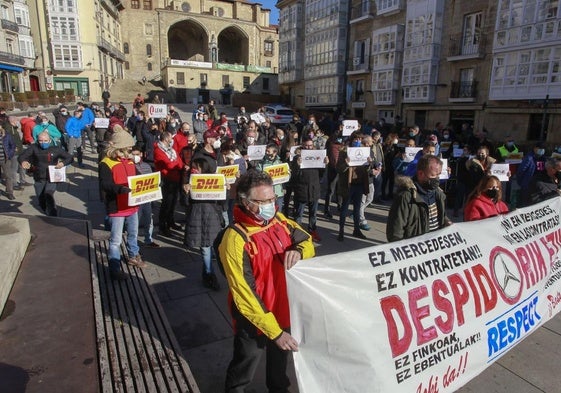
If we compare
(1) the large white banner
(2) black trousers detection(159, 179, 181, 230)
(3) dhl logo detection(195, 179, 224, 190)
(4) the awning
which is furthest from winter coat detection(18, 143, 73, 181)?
(4) the awning

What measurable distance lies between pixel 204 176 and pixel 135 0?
230 feet

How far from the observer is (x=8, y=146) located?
362 inches

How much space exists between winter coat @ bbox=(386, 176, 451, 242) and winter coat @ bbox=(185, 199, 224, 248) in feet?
7.25

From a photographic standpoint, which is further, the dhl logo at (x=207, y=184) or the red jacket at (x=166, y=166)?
the red jacket at (x=166, y=166)

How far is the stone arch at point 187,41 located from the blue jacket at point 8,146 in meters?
63.1

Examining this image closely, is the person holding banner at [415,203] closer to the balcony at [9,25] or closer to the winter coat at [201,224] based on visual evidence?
the winter coat at [201,224]

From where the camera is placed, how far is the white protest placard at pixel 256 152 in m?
7.44

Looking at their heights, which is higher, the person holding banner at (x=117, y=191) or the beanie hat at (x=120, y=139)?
the beanie hat at (x=120, y=139)

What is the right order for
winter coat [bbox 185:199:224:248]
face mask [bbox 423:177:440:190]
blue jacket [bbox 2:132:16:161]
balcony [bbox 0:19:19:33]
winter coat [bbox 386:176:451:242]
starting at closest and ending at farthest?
1. winter coat [bbox 386:176:451:242]
2. face mask [bbox 423:177:440:190]
3. winter coat [bbox 185:199:224:248]
4. blue jacket [bbox 2:132:16:161]
5. balcony [bbox 0:19:19:33]

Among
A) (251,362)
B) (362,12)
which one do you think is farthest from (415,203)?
(362,12)

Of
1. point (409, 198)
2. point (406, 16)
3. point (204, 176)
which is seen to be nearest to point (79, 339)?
point (204, 176)

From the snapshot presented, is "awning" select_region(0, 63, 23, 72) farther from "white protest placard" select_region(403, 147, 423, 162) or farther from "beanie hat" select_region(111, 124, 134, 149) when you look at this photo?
"white protest placard" select_region(403, 147, 423, 162)

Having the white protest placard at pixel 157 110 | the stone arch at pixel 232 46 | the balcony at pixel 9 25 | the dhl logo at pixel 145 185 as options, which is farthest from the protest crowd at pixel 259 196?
the stone arch at pixel 232 46

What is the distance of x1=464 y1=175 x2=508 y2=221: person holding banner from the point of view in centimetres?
411
